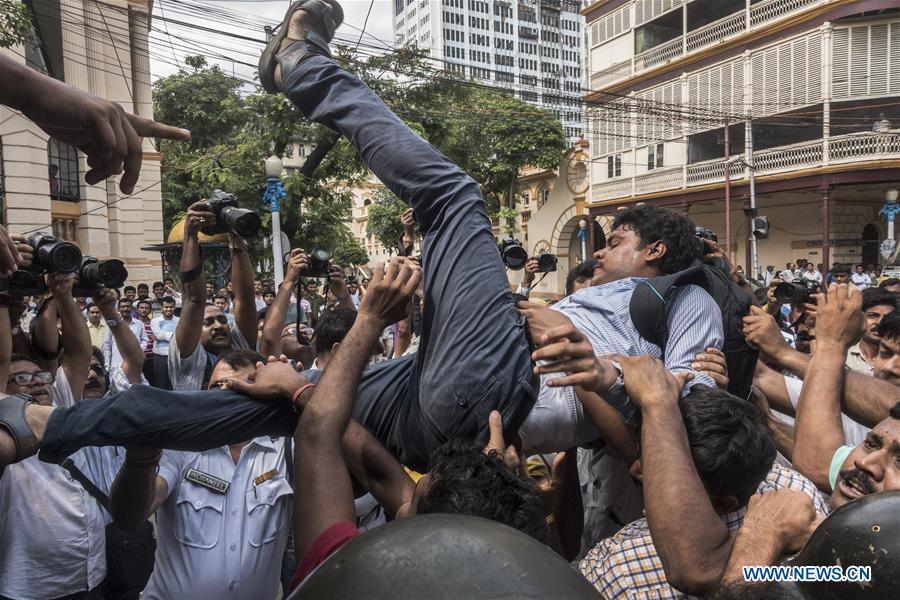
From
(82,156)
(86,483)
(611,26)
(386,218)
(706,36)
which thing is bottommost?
(86,483)

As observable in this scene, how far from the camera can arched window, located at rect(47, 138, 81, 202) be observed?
15438 millimetres

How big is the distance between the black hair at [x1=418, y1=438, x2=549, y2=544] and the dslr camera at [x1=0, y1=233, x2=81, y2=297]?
2454 millimetres

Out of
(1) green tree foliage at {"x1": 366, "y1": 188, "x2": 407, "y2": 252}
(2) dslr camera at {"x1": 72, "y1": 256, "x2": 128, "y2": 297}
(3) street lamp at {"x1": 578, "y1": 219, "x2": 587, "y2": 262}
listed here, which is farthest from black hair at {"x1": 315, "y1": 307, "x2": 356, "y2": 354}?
(1) green tree foliage at {"x1": 366, "y1": 188, "x2": 407, "y2": 252}

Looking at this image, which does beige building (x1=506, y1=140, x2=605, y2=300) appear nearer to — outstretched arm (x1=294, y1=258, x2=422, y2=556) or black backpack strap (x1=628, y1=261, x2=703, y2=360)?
black backpack strap (x1=628, y1=261, x2=703, y2=360)

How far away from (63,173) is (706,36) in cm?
1938

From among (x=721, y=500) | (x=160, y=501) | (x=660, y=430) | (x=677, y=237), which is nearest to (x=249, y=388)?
(x=160, y=501)

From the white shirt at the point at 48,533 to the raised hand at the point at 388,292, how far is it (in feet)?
4.76

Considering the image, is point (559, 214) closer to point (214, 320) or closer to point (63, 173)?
point (63, 173)

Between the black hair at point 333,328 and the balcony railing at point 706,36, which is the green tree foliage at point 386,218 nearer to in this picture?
the balcony railing at point 706,36

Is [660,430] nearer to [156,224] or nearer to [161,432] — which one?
→ [161,432]

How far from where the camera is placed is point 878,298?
3.72 m

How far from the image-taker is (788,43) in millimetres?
20328

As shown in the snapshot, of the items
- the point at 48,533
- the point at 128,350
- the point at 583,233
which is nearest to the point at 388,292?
the point at 48,533

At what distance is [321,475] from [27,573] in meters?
1.61
